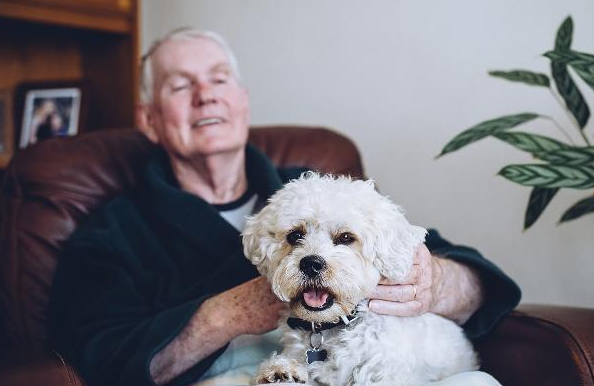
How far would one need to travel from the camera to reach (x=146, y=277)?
1.68m

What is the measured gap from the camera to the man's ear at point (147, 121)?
2.06 m

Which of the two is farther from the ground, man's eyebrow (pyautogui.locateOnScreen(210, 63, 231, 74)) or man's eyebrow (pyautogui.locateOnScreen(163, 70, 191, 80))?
man's eyebrow (pyautogui.locateOnScreen(210, 63, 231, 74))

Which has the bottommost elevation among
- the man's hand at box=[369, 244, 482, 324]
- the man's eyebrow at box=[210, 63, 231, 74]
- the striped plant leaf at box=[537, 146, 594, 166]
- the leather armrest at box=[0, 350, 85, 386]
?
the leather armrest at box=[0, 350, 85, 386]

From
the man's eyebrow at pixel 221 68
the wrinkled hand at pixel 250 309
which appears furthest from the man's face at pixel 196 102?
the wrinkled hand at pixel 250 309

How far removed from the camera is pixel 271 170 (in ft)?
6.33

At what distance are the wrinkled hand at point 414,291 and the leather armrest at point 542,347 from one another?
8.3 inches

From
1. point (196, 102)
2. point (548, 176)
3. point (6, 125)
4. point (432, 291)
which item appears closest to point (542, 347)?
point (432, 291)

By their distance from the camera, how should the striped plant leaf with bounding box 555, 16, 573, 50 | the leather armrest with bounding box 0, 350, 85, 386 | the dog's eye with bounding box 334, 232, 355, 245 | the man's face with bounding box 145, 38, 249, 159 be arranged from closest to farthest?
the leather armrest with bounding box 0, 350, 85, 386, the dog's eye with bounding box 334, 232, 355, 245, the striped plant leaf with bounding box 555, 16, 573, 50, the man's face with bounding box 145, 38, 249, 159

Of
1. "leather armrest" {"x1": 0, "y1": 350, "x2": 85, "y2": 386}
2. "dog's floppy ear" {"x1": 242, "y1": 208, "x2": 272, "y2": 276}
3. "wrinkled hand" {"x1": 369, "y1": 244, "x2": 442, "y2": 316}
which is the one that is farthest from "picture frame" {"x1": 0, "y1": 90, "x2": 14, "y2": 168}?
"wrinkled hand" {"x1": 369, "y1": 244, "x2": 442, "y2": 316}

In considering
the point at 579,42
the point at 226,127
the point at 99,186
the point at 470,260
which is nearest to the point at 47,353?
the point at 99,186

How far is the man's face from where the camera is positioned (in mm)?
1897

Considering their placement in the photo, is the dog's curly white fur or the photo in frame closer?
the dog's curly white fur

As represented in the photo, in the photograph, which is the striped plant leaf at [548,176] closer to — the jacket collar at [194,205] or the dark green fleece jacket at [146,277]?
the dark green fleece jacket at [146,277]

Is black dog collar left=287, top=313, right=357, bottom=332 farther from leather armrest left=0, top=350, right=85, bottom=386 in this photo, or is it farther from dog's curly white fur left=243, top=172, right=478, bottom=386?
leather armrest left=0, top=350, right=85, bottom=386
